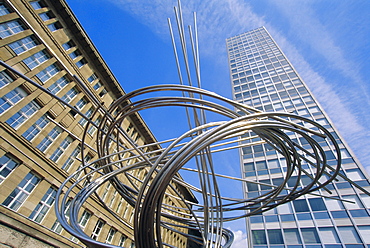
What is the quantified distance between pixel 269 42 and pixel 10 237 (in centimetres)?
4960

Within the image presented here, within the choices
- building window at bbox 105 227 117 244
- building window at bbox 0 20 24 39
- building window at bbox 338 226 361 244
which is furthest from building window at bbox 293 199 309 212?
building window at bbox 0 20 24 39

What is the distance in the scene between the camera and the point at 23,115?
13.1 meters

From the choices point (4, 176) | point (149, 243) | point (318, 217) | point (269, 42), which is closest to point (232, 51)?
point (269, 42)

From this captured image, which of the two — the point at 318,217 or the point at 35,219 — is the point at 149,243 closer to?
the point at 35,219

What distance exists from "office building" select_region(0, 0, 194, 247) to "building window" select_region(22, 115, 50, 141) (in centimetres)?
6

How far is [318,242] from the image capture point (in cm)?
1564

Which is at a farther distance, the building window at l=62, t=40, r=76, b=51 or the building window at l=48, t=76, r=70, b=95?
the building window at l=62, t=40, r=76, b=51

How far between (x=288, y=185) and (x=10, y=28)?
27.2 m

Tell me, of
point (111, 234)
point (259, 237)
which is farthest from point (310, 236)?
point (111, 234)

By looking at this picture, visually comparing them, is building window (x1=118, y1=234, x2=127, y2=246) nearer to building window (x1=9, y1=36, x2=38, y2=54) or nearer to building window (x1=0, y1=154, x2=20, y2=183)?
building window (x1=0, y1=154, x2=20, y2=183)

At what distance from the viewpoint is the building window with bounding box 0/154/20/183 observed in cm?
1094

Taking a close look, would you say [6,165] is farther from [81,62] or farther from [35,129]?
[81,62]

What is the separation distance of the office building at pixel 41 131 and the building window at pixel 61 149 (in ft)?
0.23

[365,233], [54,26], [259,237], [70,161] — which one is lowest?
[259,237]
